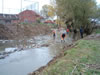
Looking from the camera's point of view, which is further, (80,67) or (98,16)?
(98,16)

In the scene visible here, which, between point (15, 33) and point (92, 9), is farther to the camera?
point (15, 33)

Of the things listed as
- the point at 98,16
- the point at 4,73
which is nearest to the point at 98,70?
the point at 4,73

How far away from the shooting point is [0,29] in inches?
854

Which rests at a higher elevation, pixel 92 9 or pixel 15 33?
pixel 92 9

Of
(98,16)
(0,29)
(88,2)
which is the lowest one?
(0,29)

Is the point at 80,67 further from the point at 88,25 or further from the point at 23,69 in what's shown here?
the point at 88,25

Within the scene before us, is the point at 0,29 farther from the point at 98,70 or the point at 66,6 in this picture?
the point at 98,70

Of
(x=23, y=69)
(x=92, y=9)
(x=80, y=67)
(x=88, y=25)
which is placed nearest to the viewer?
(x=80, y=67)

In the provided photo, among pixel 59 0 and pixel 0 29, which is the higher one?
pixel 59 0

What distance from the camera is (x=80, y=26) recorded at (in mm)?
→ 20109

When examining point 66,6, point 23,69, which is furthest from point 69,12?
point 23,69

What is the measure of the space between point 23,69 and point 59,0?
1532cm

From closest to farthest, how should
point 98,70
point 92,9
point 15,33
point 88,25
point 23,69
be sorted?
1. point 98,70
2. point 23,69
3. point 92,9
4. point 88,25
5. point 15,33

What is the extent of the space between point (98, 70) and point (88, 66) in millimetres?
506
